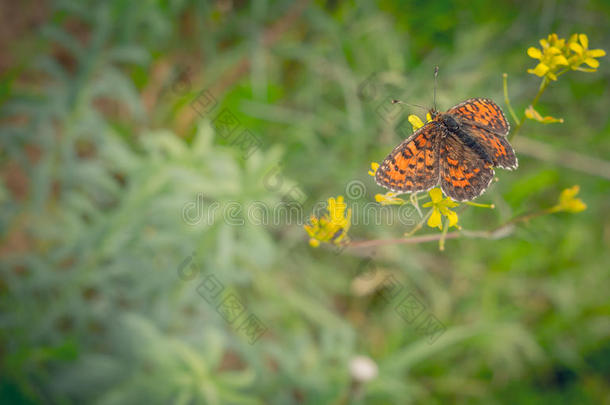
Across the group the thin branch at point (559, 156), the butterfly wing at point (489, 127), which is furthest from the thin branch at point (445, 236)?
the thin branch at point (559, 156)

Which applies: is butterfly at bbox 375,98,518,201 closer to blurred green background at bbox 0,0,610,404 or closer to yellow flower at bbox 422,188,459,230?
yellow flower at bbox 422,188,459,230

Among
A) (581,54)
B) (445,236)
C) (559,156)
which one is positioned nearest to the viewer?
(581,54)

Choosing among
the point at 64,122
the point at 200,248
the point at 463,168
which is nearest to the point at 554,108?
the point at 463,168

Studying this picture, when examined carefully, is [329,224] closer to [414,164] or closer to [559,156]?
[414,164]

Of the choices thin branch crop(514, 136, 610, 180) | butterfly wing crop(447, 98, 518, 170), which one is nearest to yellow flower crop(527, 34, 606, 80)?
butterfly wing crop(447, 98, 518, 170)

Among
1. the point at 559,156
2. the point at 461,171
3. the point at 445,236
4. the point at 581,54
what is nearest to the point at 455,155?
the point at 461,171

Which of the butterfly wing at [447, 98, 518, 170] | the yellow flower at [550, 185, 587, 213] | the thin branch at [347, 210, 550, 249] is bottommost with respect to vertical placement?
the thin branch at [347, 210, 550, 249]
